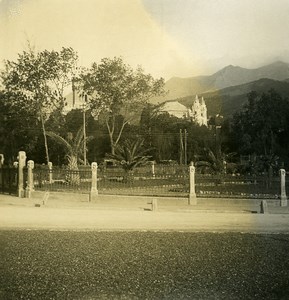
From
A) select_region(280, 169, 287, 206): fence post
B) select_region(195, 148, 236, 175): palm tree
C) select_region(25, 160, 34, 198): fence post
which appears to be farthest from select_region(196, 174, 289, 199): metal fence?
select_region(25, 160, 34, 198): fence post

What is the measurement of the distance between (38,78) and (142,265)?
1116 inches

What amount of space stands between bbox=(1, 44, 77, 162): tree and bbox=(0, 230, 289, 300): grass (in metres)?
23.0

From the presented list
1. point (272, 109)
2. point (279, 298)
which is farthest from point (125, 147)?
point (272, 109)

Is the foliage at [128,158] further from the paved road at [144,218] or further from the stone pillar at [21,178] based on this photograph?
the paved road at [144,218]

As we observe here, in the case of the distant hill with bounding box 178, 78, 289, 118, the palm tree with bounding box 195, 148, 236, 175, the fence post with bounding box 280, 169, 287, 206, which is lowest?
the fence post with bounding box 280, 169, 287, 206

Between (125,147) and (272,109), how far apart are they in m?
35.0

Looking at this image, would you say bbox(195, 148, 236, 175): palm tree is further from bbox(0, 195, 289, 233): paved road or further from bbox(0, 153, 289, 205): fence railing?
bbox(0, 195, 289, 233): paved road

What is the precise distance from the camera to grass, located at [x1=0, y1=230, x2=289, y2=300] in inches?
217

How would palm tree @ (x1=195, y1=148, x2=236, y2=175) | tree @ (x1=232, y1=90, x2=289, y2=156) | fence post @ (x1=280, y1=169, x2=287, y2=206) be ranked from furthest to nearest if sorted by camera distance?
tree @ (x1=232, y1=90, x2=289, y2=156)
palm tree @ (x1=195, y1=148, x2=236, y2=175)
fence post @ (x1=280, y1=169, x2=287, y2=206)

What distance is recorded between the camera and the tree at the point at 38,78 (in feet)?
107

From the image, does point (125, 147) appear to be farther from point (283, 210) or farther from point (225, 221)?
point (225, 221)

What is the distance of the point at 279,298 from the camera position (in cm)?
524

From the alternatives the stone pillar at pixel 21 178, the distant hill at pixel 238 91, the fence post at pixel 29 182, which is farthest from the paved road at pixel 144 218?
the distant hill at pixel 238 91

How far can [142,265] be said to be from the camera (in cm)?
712
